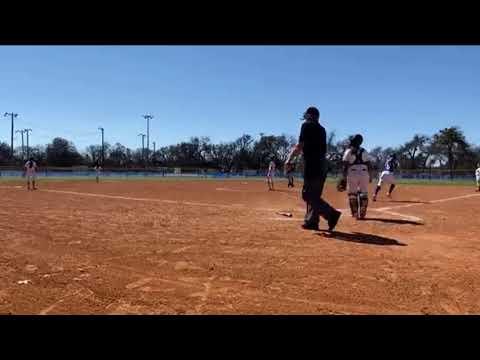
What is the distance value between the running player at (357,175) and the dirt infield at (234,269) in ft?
4.37

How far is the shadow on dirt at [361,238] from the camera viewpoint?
586 centimetres

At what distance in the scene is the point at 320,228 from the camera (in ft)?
23.6

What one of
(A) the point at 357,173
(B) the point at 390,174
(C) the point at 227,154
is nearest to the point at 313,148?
A: (A) the point at 357,173

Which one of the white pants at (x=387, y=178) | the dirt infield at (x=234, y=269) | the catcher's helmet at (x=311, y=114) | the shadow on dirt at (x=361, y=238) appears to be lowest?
the dirt infield at (x=234, y=269)

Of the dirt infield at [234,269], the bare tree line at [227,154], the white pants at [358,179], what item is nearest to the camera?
the dirt infield at [234,269]

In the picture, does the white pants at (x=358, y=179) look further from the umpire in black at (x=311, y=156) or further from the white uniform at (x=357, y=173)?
the umpire in black at (x=311, y=156)

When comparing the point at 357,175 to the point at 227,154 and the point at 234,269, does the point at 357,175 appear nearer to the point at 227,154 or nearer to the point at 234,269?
the point at 234,269

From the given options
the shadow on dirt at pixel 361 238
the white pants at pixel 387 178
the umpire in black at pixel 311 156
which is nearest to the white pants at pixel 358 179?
the umpire in black at pixel 311 156

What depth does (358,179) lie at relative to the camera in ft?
28.6

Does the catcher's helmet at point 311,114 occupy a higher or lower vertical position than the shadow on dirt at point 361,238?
higher

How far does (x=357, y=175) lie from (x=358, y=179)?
9cm

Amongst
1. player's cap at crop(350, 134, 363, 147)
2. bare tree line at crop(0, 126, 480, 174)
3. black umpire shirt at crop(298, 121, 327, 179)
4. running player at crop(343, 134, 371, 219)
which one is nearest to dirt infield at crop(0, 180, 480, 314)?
black umpire shirt at crop(298, 121, 327, 179)
